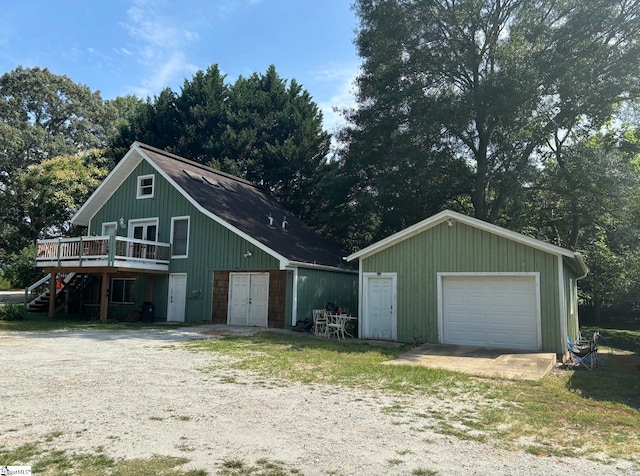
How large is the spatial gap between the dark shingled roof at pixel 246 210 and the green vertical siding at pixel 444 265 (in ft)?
13.3

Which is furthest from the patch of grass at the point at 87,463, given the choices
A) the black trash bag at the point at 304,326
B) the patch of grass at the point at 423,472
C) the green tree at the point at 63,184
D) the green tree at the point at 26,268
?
the green tree at the point at 63,184

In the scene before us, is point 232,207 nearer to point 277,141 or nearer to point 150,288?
point 150,288

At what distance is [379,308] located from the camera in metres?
14.1

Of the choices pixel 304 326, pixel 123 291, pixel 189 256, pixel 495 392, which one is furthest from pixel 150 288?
pixel 495 392

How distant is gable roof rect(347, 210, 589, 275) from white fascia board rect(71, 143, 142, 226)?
11.4 m

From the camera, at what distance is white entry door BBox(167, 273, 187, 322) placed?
18.6m

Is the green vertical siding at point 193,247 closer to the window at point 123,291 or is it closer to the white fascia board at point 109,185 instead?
the white fascia board at point 109,185

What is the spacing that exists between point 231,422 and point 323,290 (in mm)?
12477

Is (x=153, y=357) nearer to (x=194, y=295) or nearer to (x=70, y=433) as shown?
(x=70, y=433)

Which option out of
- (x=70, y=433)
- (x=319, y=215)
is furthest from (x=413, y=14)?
(x=70, y=433)

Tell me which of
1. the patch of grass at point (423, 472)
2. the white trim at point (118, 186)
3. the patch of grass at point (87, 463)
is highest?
the white trim at point (118, 186)

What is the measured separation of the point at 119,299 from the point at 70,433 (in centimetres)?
1696

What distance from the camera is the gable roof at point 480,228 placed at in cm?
1166

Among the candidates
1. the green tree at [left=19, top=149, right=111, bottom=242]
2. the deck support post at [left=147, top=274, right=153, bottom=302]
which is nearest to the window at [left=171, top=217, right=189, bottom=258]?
the deck support post at [left=147, top=274, right=153, bottom=302]
